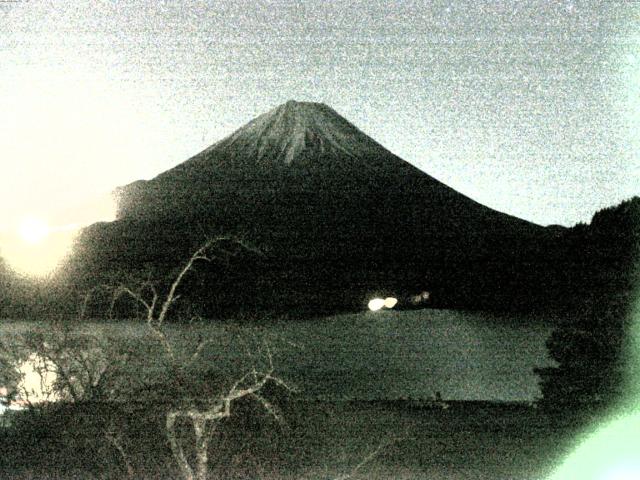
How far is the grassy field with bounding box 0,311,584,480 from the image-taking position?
9359 mm

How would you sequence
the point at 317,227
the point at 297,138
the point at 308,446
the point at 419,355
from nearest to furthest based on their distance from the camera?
the point at 308,446 → the point at 419,355 → the point at 317,227 → the point at 297,138

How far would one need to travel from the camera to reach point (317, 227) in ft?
120

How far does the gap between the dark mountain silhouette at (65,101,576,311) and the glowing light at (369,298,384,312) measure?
19.9 inches

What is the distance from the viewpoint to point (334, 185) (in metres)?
47.1

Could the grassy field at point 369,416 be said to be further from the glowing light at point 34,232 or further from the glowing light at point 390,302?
the glowing light at point 34,232

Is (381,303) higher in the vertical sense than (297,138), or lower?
lower

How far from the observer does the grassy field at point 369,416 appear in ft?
30.7

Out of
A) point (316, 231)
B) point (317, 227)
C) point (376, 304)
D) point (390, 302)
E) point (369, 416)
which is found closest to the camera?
point (369, 416)

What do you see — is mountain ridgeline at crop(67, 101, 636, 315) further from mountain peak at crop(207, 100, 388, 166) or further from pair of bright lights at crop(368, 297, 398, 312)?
pair of bright lights at crop(368, 297, 398, 312)

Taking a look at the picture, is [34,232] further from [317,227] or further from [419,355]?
[419,355]

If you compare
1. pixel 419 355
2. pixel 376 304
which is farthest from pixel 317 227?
pixel 419 355

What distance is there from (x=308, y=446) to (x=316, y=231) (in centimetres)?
2554

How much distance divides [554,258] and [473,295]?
211 cm

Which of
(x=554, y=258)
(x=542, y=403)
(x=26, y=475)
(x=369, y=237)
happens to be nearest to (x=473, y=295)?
(x=554, y=258)
